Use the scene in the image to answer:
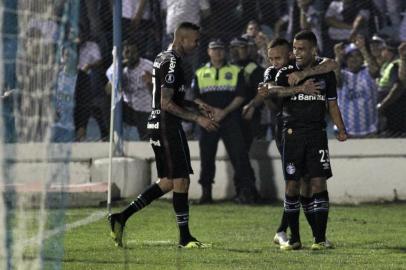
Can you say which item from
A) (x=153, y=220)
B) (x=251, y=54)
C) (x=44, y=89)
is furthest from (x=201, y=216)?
(x=44, y=89)

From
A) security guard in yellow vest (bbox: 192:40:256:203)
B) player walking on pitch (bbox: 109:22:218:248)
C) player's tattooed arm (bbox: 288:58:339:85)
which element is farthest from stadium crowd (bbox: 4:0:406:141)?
player's tattooed arm (bbox: 288:58:339:85)

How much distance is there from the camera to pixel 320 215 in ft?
36.0

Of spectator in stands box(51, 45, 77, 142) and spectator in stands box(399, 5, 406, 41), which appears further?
spectator in stands box(399, 5, 406, 41)

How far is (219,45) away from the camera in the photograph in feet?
54.4

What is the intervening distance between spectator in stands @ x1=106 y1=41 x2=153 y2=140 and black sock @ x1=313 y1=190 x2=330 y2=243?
6.72 m

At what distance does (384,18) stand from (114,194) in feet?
16.4

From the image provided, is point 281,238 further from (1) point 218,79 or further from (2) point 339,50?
(2) point 339,50

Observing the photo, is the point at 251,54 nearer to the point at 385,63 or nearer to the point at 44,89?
the point at 385,63

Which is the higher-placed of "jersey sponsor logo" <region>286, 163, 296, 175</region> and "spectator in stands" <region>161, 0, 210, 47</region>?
"spectator in stands" <region>161, 0, 210, 47</region>

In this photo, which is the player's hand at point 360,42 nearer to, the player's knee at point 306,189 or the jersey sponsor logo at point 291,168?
the player's knee at point 306,189

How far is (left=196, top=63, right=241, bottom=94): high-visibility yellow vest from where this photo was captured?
1672cm

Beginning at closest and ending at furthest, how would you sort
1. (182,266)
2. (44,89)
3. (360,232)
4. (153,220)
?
(44,89)
(182,266)
(360,232)
(153,220)

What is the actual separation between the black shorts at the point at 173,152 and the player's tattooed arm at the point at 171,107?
0.98 feet

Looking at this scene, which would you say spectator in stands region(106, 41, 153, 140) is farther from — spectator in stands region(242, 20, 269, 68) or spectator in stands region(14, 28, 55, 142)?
spectator in stands region(14, 28, 55, 142)
